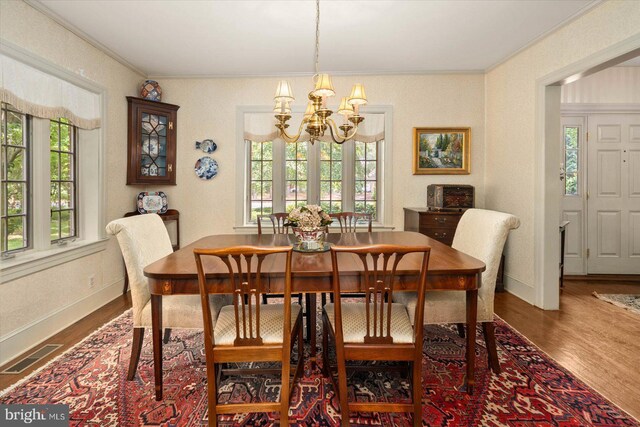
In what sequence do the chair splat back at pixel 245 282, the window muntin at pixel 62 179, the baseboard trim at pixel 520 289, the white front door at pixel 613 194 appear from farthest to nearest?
1. the white front door at pixel 613 194
2. the baseboard trim at pixel 520 289
3. the window muntin at pixel 62 179
4. the chair splat back at pixel 245 282

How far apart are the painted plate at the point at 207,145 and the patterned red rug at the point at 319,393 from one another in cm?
261

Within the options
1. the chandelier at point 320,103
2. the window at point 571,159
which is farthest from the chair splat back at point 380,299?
the window at point 571,159

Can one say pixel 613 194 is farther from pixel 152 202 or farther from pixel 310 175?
pixel 152 202

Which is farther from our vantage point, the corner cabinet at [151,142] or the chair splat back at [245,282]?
the corner cabinet at [151,142]

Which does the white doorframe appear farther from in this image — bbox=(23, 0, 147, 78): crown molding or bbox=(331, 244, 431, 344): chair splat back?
bbox=(23, 0, 147, 78): crown molding

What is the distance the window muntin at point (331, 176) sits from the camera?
4520 mm

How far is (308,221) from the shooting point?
2168 mm

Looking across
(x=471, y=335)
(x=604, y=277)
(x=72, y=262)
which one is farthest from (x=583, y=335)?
(x=72, y=262)

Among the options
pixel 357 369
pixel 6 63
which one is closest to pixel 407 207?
pixel 357 369

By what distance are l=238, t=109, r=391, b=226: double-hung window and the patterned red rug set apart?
2385 mm

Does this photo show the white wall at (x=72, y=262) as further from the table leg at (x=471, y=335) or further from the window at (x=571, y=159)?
the window at (x=571, y=159)

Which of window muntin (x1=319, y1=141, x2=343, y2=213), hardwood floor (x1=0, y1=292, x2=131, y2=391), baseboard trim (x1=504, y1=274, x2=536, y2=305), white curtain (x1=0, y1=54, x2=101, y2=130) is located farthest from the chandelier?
baseboard trim (x1=504, y1=274, x2=536, y2=305)

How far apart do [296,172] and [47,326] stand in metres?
2.97

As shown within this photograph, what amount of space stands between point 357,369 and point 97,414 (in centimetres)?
138
